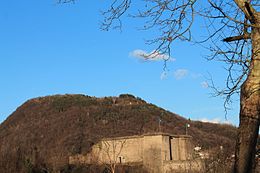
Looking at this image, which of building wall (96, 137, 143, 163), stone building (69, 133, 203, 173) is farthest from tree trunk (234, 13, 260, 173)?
building wall (96, 137, 143, 163)

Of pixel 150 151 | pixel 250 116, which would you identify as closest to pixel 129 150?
pixel 150 151

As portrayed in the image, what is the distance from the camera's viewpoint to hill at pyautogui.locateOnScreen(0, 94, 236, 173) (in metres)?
56.3

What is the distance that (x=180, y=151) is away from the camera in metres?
45.1

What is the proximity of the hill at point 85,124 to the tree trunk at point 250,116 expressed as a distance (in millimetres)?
44669

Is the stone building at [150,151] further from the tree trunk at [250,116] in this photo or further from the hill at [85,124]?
the tree trunk at [250,116]

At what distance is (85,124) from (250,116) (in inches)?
2350

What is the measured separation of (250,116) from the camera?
5.03 metres

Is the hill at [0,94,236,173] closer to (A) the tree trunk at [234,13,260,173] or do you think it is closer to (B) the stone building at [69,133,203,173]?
(B) the stone building at [69,133,203,173]

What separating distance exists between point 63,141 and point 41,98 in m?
29.6

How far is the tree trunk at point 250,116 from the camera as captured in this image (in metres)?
4.97

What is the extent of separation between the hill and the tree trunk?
44669 millimetres

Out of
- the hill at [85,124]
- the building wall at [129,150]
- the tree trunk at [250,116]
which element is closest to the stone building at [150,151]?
the building wall at [129,150]

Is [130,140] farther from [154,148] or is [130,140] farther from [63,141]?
[63,141]

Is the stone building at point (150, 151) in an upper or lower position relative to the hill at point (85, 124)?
lower
